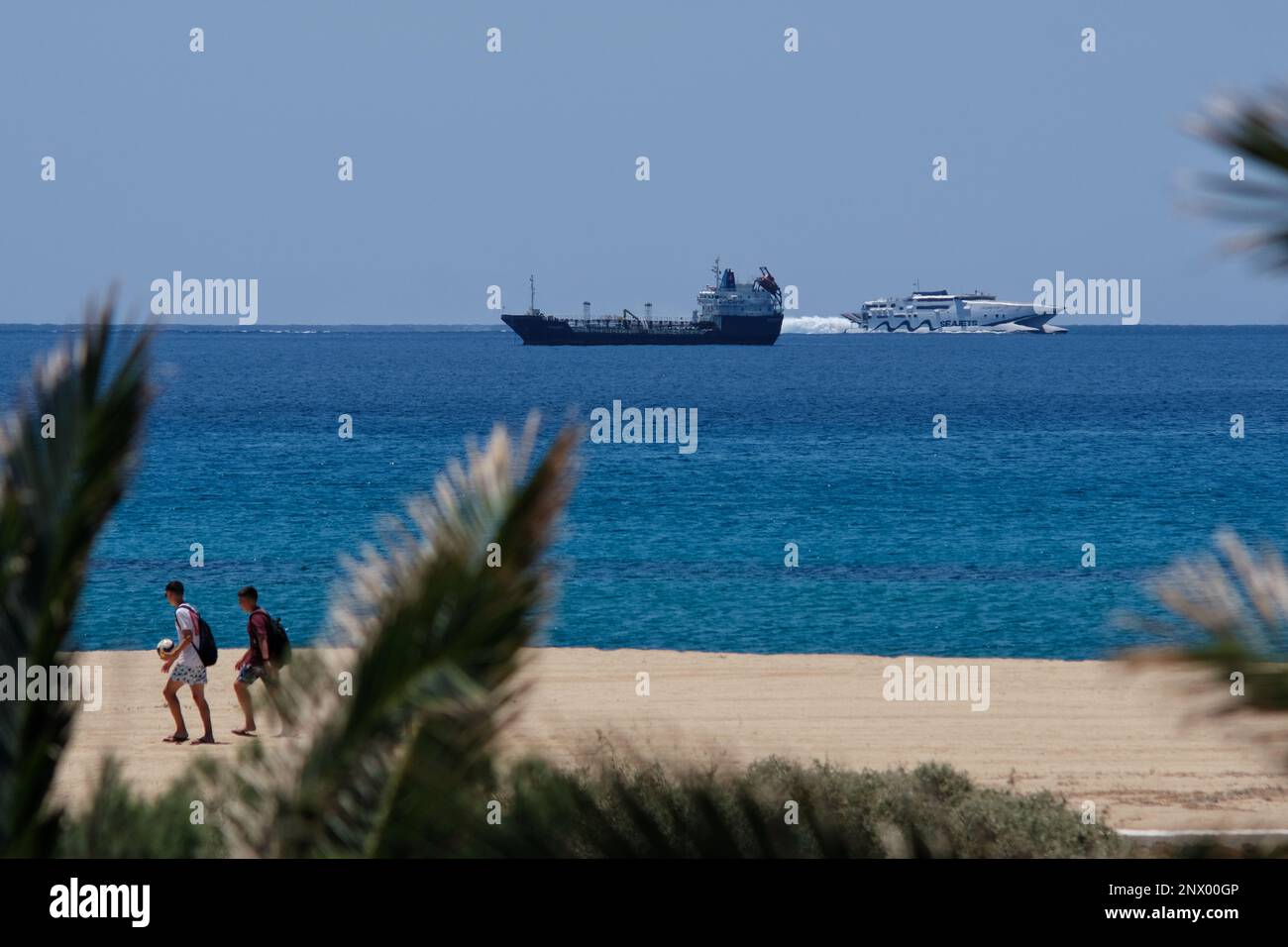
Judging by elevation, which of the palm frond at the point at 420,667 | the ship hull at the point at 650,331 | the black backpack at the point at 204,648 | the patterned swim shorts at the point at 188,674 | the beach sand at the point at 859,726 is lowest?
the beach sand at the point at 859,726

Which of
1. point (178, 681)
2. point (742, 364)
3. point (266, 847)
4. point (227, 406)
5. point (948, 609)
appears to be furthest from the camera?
point (742, 364)

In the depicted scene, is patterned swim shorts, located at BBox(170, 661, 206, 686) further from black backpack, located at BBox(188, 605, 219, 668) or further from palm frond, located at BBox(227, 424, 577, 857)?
palm frond, located at BBox(227, 424, 577, 857)

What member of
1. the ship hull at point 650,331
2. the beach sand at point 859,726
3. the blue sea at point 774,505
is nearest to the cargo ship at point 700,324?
the ship hull at point 650,331

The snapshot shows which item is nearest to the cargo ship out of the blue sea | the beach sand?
the blue sea

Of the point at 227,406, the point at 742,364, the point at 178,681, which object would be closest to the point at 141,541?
the point at 178,681

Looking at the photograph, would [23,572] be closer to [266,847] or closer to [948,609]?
[266,847]

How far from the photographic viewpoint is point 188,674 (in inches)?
461

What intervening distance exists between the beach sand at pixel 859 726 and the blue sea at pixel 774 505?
→ 3.24 metres

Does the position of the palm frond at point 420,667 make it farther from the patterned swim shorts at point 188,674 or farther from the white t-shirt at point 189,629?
the patterned swim shorts at point 188,674

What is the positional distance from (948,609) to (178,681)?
738 inches

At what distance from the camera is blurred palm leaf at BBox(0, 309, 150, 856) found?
10.7ft

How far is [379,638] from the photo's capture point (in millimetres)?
3016

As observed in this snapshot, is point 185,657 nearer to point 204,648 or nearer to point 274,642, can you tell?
point 204,648

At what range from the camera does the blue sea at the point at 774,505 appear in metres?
27.0
